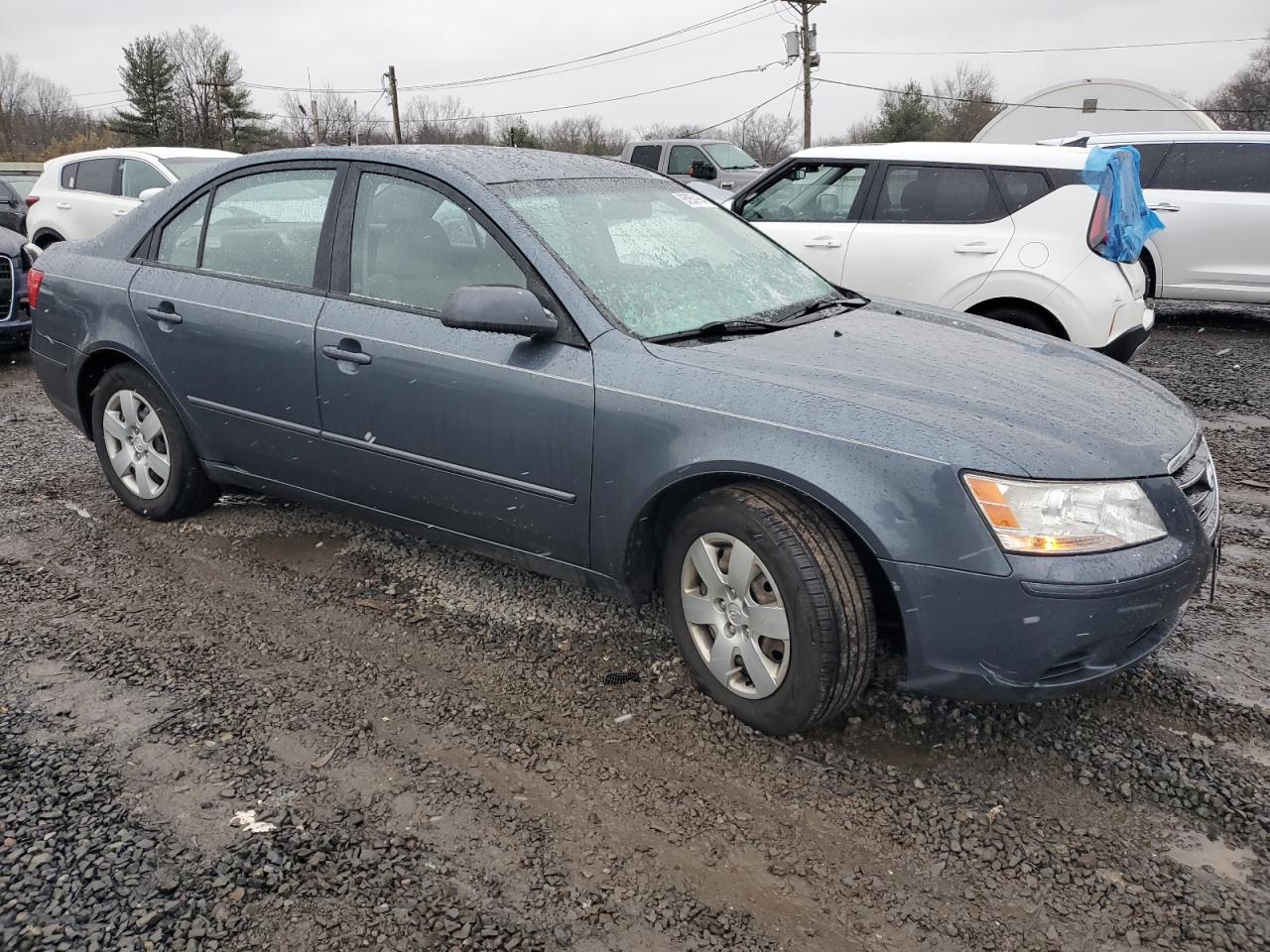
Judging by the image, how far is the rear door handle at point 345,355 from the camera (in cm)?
353

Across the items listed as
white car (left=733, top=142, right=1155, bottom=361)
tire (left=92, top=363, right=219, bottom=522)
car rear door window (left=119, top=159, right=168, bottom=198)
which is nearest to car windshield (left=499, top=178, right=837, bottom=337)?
tire (left=92, top=363, right=219, bottom=522)

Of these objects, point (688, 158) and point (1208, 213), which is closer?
point (1208, 213)

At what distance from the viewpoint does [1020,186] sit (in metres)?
6.60

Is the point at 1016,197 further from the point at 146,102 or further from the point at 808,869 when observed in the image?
the point at 146,102

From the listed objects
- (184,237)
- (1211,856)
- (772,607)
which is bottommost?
(1211,856)

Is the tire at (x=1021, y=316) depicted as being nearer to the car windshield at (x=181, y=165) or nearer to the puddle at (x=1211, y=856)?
the puddle at (x=1211, y=856)

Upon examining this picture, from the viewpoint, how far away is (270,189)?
4.05 m

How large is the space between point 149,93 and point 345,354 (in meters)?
67.5

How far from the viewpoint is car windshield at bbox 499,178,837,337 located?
3275 mm

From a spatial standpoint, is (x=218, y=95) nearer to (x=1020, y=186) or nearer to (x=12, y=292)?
(x=12, y=292)

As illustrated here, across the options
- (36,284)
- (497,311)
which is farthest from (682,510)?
(36,284)

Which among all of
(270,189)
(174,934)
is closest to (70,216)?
(270,189)

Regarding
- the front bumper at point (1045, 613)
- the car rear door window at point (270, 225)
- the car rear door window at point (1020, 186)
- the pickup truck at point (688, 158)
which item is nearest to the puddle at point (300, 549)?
the car rear door window at point (270, 225)

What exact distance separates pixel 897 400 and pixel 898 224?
4.65m
